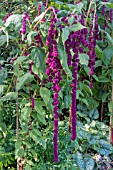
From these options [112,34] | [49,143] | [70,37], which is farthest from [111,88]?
[70,37]

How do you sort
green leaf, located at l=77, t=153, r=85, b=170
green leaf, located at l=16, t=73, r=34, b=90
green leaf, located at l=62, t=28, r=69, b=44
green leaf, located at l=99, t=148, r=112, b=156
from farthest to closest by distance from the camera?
green leaf, located at l=99, t=148, r=112, b=156 < green leaf, located at l=77, t=153, r=85, b=170 < green leaf, located at l=16, t=73, r=34, b=90 < green leaf, located at l=62, t=28, r=69, b=44

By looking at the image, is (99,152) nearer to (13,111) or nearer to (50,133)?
(50,133)

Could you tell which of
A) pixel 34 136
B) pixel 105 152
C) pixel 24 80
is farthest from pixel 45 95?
pixel 105 152

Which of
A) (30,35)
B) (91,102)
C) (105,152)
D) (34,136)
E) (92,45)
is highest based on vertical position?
(30,35)

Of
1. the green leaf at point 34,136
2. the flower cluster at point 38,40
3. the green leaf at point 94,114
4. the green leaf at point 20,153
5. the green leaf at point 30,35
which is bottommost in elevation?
the green leaf at point 94,114

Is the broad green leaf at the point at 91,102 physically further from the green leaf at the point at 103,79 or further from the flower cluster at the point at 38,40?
the flower cluster at the point at 38,40

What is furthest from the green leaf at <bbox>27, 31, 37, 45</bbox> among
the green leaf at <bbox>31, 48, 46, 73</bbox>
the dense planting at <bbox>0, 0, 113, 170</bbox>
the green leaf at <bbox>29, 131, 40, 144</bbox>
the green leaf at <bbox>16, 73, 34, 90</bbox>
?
the green leaf at <bbox>29, 131, 40, 144</bbox>

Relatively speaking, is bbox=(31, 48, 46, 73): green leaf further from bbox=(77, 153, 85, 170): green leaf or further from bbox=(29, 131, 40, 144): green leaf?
bbox=(77, 153, 85, 170): green leaf

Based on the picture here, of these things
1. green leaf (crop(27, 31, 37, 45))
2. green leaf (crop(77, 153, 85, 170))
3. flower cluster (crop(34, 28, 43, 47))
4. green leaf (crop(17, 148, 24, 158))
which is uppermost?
green leaf (crop(27, 31, 37, 45))

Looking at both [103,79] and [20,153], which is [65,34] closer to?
[20,153]

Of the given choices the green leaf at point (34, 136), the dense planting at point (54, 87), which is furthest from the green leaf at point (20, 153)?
the green leaf at point (34, 136)

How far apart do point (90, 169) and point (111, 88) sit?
814 millimetres

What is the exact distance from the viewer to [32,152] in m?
1.98

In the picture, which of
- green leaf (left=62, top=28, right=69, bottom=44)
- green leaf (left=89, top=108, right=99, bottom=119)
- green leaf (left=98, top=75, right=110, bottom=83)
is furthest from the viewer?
green leaf (left=89, top=108, right=99, bottom=119)
